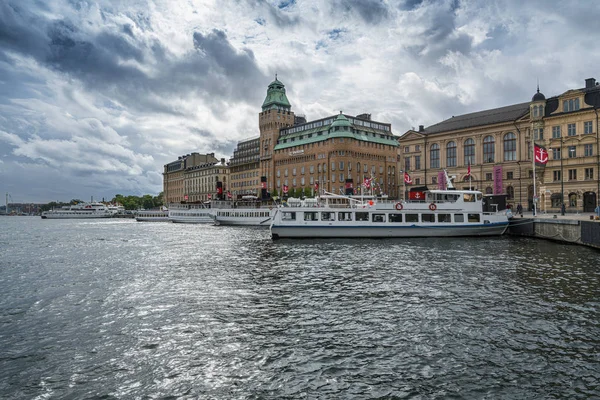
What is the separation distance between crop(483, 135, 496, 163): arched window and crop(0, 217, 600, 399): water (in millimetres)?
70936

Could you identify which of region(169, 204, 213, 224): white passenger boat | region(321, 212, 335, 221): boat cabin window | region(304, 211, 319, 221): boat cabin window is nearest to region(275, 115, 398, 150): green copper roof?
region(169, 204, 213, 224): white passenger boat

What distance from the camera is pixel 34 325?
17484 millimetres

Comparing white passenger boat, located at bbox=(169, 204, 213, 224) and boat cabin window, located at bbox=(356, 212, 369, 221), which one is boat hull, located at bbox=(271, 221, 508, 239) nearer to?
boat cabin window, located at bbox=(356, 212, 369, 221)

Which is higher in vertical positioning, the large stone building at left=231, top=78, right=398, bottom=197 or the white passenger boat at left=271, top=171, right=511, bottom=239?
the large stone building at left=231, top=78, right=398, bottom=197

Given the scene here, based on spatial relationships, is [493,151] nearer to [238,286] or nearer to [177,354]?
[238,286]

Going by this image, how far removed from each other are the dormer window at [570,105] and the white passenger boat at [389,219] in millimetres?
41496

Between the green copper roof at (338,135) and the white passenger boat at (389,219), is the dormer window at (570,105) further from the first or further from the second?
the green copper roof at (338,135)

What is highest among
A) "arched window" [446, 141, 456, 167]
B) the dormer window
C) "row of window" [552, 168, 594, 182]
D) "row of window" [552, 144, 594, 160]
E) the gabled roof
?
the gabled roof

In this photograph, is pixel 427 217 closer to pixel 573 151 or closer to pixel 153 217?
pixel 573 151

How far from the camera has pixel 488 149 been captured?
98125 mm

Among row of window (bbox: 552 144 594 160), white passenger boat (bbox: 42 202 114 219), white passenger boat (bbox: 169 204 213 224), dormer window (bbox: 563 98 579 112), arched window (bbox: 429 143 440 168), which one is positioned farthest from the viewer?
white passenger boat (bbox: 42 202 114 219)

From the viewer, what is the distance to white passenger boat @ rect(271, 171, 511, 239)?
54219 mm

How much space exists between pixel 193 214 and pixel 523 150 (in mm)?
90379

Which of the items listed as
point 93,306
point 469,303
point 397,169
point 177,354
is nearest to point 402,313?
point 469,303
